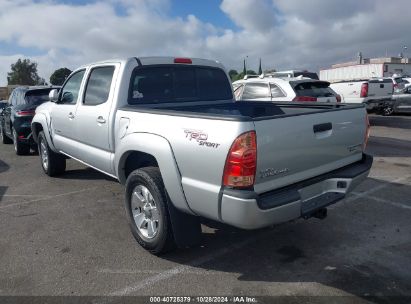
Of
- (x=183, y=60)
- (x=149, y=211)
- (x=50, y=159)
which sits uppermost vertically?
(x=183, y=60)

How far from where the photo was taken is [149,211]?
398cm

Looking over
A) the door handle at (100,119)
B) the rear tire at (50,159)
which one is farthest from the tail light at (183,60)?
the rear tire at (50,159)

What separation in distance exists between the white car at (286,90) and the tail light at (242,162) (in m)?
7.11

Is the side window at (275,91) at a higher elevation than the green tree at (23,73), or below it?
below

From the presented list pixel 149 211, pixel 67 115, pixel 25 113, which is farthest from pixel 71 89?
pixel 25 113

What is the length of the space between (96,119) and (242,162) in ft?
8.18

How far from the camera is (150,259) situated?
395 centimetres

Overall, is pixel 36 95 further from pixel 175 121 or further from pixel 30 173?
pixel 175 121

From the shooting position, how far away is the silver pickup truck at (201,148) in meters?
3.03

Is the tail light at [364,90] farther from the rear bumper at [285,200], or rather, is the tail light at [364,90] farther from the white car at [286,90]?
the rear bumper at [285,200]

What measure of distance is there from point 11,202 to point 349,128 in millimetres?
4916

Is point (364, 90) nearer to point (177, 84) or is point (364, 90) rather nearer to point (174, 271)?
point (177, 84)

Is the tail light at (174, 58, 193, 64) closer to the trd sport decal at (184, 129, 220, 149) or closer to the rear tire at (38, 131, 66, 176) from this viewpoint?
the trd sport decal at (184, 129, 220, 149)

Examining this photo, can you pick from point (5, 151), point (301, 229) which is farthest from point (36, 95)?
point (301, 229)
